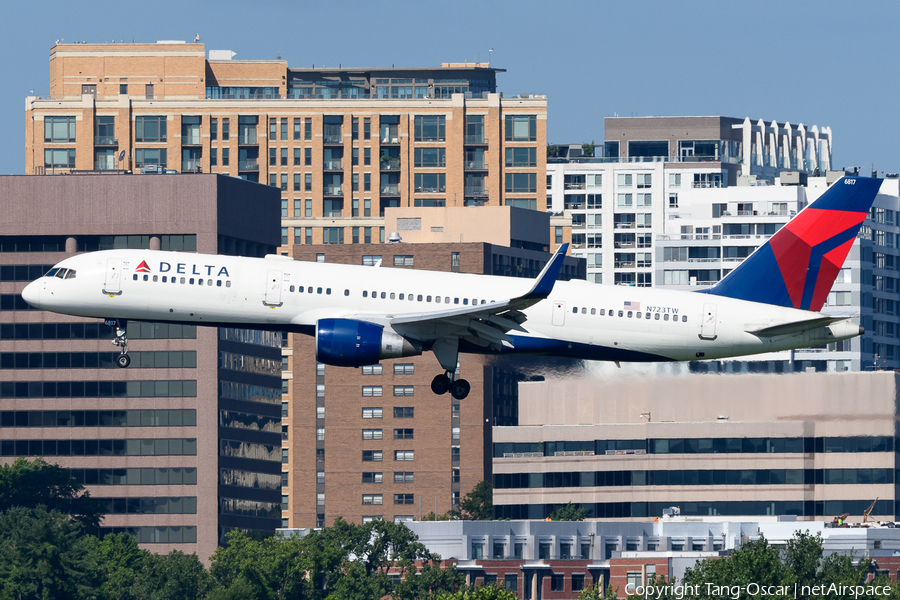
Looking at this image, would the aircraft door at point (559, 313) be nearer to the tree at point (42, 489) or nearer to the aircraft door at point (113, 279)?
the aircraft door at point (113, 279)

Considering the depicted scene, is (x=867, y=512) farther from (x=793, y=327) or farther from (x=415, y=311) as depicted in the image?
(x=415, y=311)

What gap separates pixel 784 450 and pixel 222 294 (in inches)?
4765

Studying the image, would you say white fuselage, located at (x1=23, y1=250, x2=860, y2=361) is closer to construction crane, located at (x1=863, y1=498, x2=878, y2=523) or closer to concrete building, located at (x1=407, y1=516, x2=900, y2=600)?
concrete building, located at (x1=407, y1=516, x2=900, y2=600)

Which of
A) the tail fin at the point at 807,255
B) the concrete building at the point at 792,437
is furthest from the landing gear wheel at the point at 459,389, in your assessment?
the concrete building at the point at 792,437

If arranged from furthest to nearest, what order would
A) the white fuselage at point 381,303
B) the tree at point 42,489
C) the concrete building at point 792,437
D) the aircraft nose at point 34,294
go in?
1. the tree at point 42,489
2. the concrete building at point 792,437
3. the aircraft nose at point 34,294
4. the white fuselage at point 381,303

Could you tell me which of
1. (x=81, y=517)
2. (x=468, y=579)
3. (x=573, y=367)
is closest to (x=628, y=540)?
(x=468, y=579)

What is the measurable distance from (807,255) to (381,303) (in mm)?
21488

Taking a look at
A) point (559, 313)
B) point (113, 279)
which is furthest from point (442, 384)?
point (113, 279)

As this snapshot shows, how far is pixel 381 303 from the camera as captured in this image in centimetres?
8369

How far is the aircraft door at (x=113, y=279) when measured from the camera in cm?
8406

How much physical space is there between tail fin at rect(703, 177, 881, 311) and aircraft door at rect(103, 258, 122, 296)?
27.7m

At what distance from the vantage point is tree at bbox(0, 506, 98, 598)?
17275 centimetres

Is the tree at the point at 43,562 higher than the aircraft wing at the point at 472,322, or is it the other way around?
the aircraft wing at the point at 472,322

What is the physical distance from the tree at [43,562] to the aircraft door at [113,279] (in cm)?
9259
